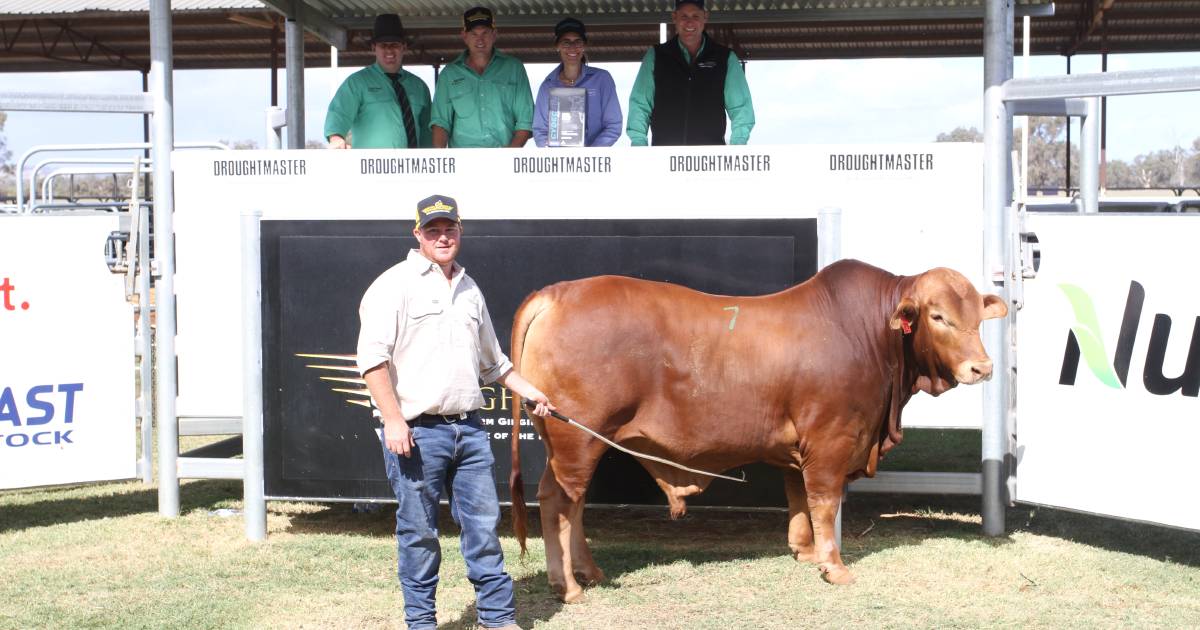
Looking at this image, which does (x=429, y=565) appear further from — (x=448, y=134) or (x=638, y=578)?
(x=448, y=134)

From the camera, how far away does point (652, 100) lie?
8.27 meters

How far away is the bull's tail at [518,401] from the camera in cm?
617

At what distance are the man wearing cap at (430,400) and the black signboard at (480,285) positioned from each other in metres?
1.79

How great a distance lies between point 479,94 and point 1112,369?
14.3 ft

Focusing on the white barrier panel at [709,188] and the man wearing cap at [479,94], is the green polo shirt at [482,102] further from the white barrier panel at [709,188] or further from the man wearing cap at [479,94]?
the white barrier panel at [709,188]

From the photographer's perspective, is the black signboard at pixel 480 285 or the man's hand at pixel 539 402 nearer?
the man's hand at pixel 539 402

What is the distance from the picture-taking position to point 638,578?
6480 mm

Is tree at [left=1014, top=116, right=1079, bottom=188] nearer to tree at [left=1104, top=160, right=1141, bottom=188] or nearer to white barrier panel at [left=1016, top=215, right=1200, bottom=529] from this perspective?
tree at [left=1104, top=160, right=1141, bottom=188]

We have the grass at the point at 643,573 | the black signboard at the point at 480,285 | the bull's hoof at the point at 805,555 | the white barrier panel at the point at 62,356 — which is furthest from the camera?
the white barrier panel at the point at 62,356

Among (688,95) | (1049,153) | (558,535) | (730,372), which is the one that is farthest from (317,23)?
(1049,153)

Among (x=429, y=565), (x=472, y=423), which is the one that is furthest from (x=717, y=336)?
(x=429, y=565)

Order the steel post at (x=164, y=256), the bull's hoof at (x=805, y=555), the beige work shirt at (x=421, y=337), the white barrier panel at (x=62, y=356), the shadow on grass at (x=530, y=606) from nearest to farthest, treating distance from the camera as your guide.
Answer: the beige work shirt at (x=421, y=337), the shadow on grass at (x=530, y=606), the bull's hoof at (x=805, y=555), the white barrier panel at (x=62, y=356), the steel post at (x=164, y=256)

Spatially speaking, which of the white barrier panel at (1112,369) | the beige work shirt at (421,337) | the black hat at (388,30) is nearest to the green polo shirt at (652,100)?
the black hat at (388,30)

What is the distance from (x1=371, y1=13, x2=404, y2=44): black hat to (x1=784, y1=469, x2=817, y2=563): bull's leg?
3.98 meters
